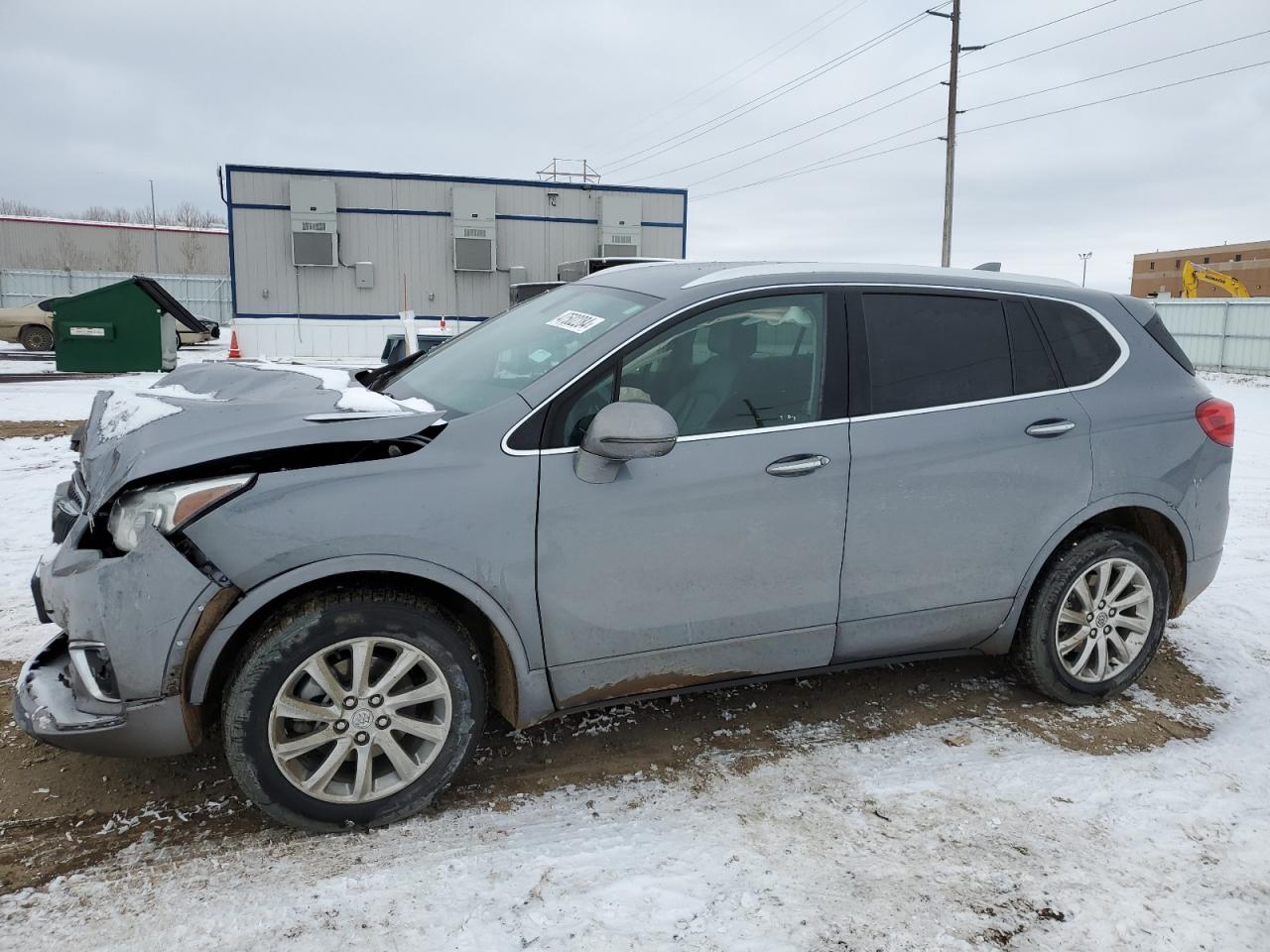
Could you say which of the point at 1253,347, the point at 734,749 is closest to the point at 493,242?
the point at 1253,347

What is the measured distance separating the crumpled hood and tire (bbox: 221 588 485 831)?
50 cm

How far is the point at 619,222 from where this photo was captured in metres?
24.5

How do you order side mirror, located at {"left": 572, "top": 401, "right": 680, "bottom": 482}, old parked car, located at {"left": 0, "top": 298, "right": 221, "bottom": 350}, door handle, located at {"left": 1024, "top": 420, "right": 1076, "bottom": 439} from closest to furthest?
side mirror, located at {"left": 572, "top": 401, "right": 680, "bottom": 482}, door handle, located at {"left": 1024, "top": 420, "right": 1076, "bottom": 439}, old parked car, located at {"left": 0, "top": 298, "right": 221, "bottom": 350}

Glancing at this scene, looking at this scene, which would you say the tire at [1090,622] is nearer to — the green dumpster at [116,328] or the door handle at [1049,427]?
the door handle at [1049,427]

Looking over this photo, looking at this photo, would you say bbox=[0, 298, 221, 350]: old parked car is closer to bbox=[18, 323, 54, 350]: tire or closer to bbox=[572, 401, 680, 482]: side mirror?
bbox=[18, 323, 54, 350]: tire

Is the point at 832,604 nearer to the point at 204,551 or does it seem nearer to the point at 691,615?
the point at 691,615

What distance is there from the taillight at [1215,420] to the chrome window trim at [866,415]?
412 mm

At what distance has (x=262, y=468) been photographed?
2684mm

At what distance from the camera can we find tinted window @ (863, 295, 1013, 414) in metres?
3.42

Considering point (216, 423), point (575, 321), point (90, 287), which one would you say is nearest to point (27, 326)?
point (90, 287)

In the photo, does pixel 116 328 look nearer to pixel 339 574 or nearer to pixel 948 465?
pixel 339 574

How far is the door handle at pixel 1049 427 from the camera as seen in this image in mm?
3562

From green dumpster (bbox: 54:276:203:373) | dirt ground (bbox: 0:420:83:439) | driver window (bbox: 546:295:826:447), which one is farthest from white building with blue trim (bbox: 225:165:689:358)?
driver window (bbox: 546:295:826:447)

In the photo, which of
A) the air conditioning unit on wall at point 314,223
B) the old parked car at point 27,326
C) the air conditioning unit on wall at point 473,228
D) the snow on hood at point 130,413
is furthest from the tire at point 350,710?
the old parked car at point 27,326
